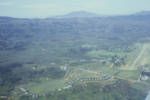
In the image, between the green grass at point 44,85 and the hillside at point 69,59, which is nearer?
the green grass at point 44,85

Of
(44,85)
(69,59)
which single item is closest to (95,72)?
(44,85)

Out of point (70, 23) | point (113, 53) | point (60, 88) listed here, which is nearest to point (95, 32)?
point (70, 23)

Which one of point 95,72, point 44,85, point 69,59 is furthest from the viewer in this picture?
point 69,59

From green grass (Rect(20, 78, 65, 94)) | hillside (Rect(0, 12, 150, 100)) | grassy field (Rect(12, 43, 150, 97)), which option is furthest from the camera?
grassy field (Rect(12, 43, 150, 97))

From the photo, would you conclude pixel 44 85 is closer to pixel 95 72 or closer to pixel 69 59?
pixel 95 72

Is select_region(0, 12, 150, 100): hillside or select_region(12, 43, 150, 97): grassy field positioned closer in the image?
select_region(0, 12, 150, 100): hillside

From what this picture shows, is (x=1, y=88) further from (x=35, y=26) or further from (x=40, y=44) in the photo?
(x=35, y=26)

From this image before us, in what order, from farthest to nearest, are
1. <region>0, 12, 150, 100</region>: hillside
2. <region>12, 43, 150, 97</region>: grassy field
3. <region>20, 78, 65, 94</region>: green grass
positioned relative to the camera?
1. <region>12, 43, 150, 97</region>: grassy field
2. <region>0, 12, 150, 100</region>: hillside
3. <region>20, 78, 65, 94</region>: green grass

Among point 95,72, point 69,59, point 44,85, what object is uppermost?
point 95,72

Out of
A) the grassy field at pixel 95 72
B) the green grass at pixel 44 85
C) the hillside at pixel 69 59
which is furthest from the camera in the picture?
the grassy field at pixel 95 72

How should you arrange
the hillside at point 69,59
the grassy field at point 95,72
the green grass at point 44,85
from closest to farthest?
the green grass at point 44,85 → the hillside at point 69,59 → the grassy field at point 95,72

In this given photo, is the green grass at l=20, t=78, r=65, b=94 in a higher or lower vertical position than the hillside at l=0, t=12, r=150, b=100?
lower
